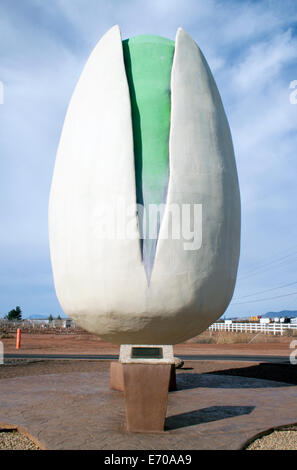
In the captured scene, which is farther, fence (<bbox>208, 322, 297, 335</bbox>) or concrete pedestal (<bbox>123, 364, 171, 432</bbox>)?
fence (<bbox>208, 322, 297, 335</bbox>)

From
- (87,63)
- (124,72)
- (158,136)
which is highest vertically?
(87,63)

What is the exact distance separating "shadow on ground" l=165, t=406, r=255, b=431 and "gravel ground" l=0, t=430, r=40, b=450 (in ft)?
6.43

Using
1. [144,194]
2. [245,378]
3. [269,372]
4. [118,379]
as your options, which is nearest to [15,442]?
[144,194]

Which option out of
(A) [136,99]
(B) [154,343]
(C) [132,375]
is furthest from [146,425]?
(A) [136,99]

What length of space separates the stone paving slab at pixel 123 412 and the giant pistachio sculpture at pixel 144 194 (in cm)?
135

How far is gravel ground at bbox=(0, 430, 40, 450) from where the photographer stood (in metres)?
5.52

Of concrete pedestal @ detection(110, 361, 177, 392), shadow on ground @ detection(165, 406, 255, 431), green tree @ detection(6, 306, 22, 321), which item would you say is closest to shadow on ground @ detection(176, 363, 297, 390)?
concrete pedestal @ detection(110, 361, 177, 392)

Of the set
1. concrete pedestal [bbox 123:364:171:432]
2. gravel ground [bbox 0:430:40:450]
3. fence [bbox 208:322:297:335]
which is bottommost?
fence [bbox 208:322:297:335]

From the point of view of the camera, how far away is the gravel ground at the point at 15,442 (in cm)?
552

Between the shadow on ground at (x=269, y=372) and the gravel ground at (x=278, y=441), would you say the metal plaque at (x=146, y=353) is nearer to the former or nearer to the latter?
the gravel ground at (x=278, y=441)

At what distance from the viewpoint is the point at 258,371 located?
45.4ft

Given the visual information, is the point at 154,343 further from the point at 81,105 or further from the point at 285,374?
the point at 285,374

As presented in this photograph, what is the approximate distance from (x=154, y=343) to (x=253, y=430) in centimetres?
191

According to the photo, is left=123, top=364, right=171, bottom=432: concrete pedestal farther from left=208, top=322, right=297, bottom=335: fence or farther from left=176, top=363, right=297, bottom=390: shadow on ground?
left=208, top=322, right=297, bottom=335: fence
